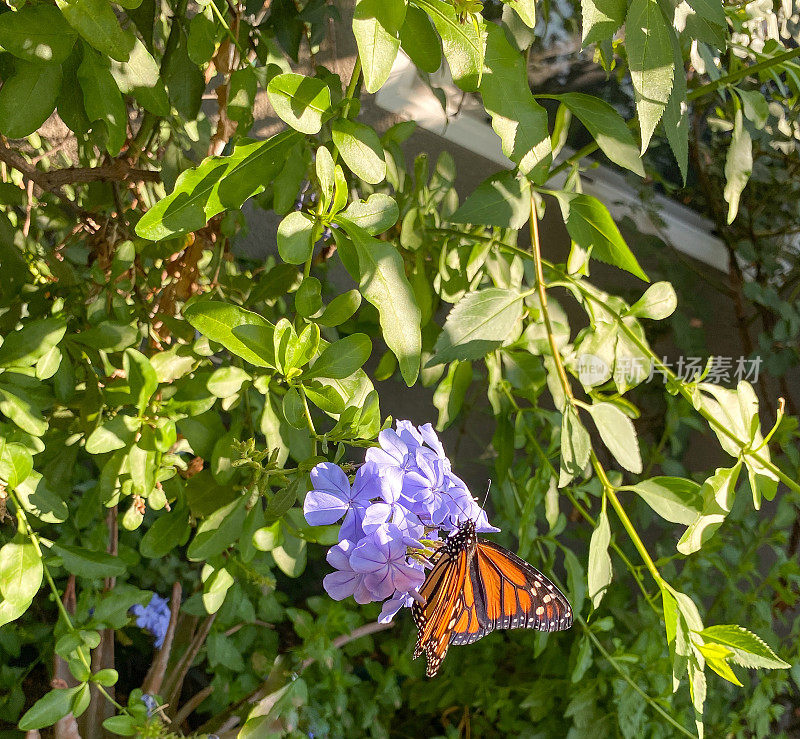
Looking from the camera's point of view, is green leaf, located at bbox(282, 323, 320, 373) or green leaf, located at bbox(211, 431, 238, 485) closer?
green leaf, located at bbox(282, 323, 320, 373)

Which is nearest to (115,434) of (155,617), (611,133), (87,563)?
(87,563)

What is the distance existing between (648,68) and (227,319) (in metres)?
0.39

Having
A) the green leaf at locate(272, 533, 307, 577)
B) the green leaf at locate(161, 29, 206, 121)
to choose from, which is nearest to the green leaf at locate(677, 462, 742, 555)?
the green leaf at locate(272, 533, 307, 577)

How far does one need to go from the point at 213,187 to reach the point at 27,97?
0.21m

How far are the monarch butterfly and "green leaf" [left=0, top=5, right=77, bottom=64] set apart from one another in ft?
1.71

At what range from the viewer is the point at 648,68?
0.60m

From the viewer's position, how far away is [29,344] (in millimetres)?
732

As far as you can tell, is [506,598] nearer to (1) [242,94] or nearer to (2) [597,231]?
(2) [597,231]

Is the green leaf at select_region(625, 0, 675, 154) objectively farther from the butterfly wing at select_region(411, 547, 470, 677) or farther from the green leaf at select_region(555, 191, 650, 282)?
the butterfly wing at select_region(411, 547, 470, 677)

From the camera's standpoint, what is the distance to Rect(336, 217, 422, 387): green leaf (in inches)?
21.9

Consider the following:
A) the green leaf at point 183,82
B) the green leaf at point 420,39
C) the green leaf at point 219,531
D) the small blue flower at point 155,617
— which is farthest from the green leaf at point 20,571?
the small blue flower at point 155,617

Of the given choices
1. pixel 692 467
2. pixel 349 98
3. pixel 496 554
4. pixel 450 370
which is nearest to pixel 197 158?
pixel 349 98

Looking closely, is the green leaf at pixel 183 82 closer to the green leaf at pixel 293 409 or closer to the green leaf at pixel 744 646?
the green leaf at pixel 293 409

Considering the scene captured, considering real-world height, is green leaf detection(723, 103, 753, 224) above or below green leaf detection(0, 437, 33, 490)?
above
